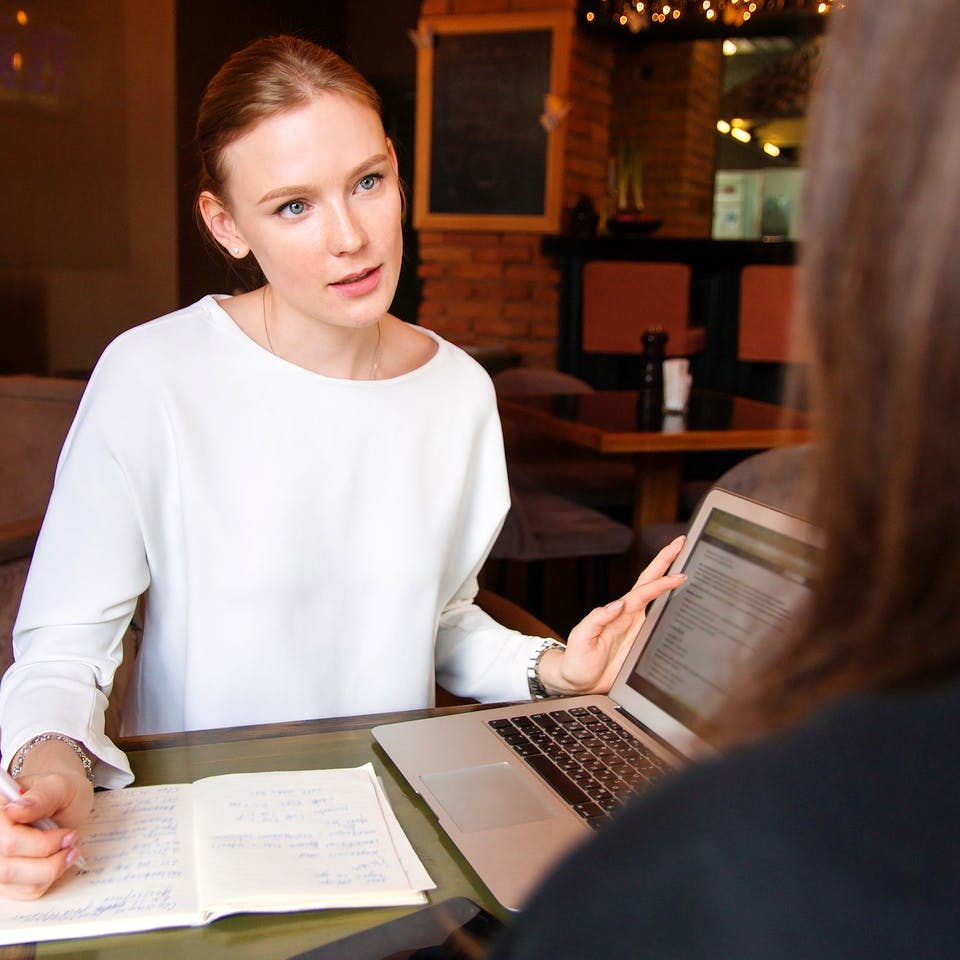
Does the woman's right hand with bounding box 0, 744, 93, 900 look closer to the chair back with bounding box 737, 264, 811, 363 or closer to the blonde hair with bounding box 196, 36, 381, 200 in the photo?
the blonde hair with bounding box 196, 36, 381, 200

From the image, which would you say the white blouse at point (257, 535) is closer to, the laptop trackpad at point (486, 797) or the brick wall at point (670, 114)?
the laptop trackpad at point (486, 797)

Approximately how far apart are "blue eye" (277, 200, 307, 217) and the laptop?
1.77 feet

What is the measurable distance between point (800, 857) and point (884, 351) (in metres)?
0.14

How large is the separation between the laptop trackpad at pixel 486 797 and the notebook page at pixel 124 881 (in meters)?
0.21

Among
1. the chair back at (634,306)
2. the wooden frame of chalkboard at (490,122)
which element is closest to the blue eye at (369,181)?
the chair back at (634,306)

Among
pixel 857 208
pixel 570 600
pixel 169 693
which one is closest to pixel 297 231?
pixel 169 693

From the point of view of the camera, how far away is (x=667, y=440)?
9.16 ft

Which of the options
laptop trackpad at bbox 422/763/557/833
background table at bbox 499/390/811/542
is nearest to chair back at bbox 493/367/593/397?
background table at bbox 499/390/811/542

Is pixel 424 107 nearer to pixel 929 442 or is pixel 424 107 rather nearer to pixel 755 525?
pixel 755 525

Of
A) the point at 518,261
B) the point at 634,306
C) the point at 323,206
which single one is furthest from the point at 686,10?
the point at 323,206

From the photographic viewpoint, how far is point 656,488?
126 inches

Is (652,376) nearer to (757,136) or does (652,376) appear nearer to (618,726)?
(618,726)

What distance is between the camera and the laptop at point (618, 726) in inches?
35.4

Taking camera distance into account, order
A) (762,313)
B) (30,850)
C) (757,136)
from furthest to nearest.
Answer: (757,136) → (762,313) → (30,850)
